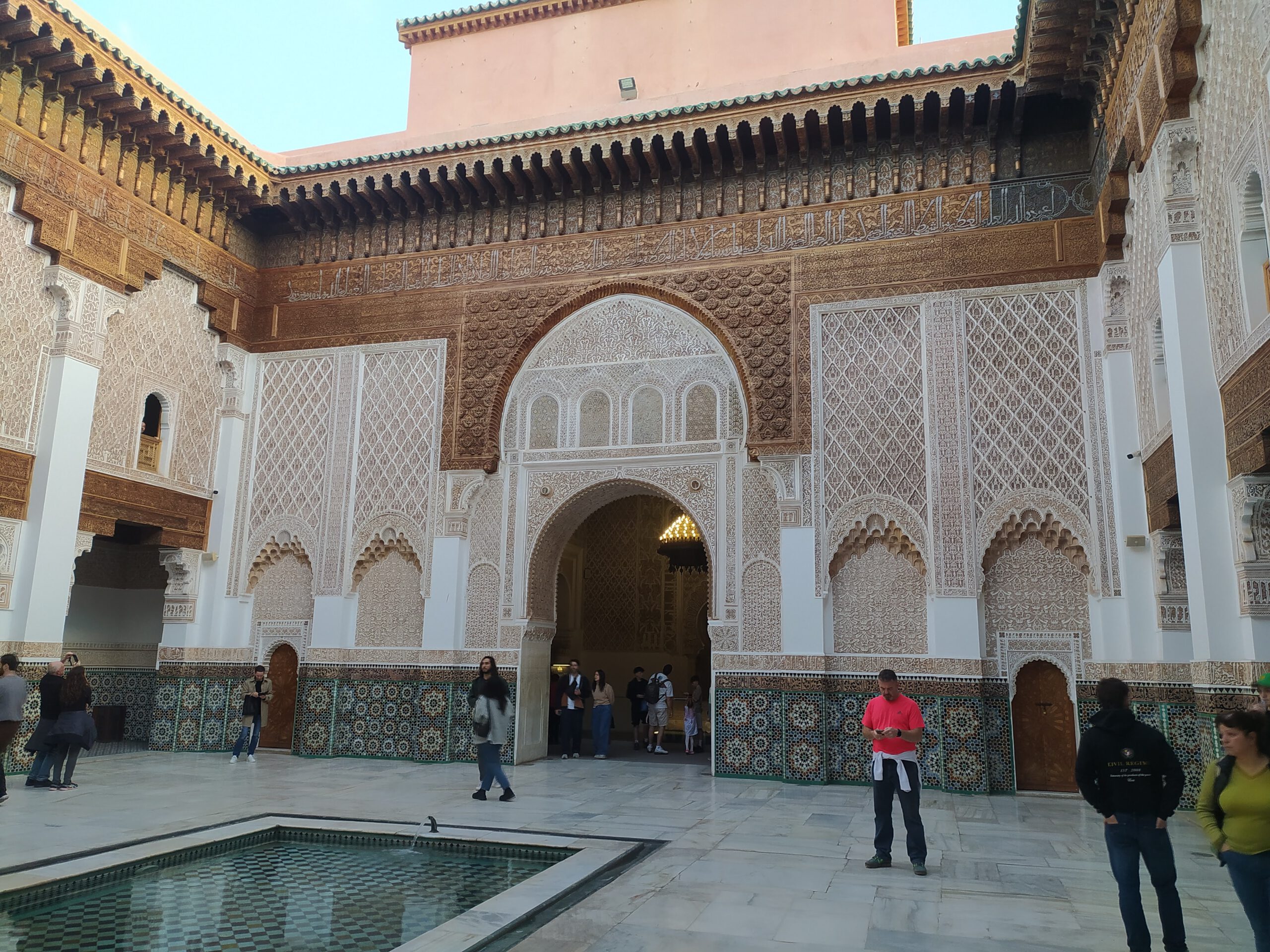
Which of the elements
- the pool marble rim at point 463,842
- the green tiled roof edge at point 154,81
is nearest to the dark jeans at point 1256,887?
the pool marble rim at point 463,842

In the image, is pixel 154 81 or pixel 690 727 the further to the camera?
pixel 690 727

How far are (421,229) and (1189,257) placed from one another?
6.01 m

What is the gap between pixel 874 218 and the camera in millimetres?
7328

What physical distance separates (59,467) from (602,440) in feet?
12.8

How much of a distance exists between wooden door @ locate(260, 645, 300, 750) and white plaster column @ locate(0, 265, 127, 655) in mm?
1816

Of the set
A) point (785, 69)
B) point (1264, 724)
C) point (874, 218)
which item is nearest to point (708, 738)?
point (874, 218)

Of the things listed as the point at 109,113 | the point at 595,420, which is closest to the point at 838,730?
the point at 595,420

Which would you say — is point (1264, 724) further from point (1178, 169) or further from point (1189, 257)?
point (1178, 169)

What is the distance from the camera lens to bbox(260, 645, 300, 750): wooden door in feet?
26.5

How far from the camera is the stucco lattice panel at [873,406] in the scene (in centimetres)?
690

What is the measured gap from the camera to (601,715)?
8.23m

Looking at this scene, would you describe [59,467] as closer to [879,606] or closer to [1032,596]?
[879,606]

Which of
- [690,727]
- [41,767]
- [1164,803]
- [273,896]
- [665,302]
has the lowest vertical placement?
[273,896]

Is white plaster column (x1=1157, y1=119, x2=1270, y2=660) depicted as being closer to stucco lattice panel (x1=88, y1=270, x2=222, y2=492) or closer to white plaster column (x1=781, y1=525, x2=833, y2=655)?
white plaster column (x1=781, y1=525, x2=833, y2=655)
